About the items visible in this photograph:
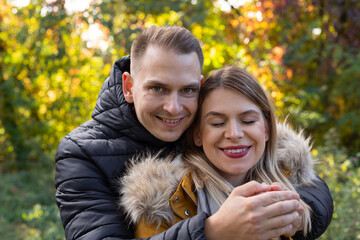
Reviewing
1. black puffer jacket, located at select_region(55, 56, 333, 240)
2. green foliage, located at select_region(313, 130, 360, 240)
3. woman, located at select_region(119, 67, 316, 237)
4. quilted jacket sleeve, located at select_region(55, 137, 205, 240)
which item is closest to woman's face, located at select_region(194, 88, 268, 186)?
woman, located at select_region(119, 67, 316, 237)

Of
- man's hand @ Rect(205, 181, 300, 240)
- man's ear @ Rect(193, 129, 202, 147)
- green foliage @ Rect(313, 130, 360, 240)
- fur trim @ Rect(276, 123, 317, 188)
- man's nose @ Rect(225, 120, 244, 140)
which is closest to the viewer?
man's hand @ Rect(205, 181, 300, 240)

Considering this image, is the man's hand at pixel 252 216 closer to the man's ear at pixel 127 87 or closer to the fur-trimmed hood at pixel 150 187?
the fur-trimmed hood at pixel 150 187

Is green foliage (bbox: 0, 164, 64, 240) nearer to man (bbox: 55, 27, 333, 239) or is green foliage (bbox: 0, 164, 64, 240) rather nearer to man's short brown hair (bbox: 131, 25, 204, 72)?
man (bbox: 55, 27, 333, 239)

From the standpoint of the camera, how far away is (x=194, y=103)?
2.32 metres

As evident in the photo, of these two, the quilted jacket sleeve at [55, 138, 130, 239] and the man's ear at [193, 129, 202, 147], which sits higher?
the man's ear at [193, 129, 202, 147]

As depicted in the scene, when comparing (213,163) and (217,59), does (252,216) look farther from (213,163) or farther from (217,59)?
(217,59)

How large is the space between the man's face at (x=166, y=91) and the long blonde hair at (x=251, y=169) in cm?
10

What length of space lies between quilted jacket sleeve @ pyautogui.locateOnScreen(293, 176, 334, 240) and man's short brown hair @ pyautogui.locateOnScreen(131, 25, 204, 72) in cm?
106

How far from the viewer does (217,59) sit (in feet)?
19.7

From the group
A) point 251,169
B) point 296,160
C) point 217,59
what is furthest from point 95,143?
point 217,59

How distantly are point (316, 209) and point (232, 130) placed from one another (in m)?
0.77

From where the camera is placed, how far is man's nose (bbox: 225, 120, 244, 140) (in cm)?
217

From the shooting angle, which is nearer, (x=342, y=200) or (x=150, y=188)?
(x=150, y=188)

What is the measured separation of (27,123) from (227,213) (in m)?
9.02
